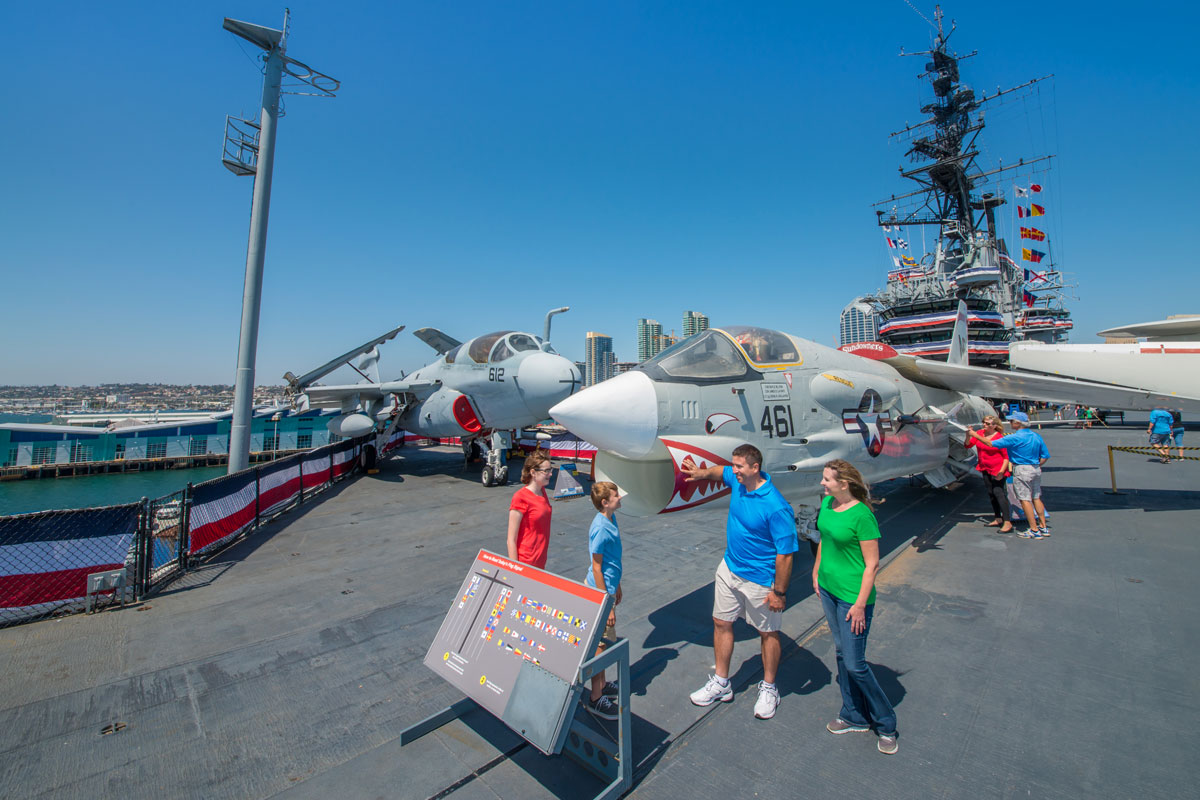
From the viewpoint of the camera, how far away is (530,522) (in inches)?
141

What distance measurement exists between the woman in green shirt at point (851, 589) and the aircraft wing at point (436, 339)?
1662 centimetres

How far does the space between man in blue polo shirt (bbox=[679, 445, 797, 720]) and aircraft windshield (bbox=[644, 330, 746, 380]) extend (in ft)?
4.49

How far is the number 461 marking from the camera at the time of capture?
486 centimetres

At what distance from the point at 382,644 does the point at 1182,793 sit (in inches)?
217

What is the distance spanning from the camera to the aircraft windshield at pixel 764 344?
5.03m

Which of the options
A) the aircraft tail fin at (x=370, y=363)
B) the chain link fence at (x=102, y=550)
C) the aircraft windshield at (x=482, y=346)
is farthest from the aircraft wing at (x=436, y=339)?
the chain link fence at (x=102, y=550)

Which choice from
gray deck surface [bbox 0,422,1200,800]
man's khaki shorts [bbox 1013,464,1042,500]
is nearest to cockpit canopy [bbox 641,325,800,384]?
gray deck surface [bbox 0,422,1200,800]

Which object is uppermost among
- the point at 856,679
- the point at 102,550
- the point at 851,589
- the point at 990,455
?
the point at 990,455

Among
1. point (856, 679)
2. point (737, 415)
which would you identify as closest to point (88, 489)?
point (737, 415)

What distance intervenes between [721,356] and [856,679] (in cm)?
294

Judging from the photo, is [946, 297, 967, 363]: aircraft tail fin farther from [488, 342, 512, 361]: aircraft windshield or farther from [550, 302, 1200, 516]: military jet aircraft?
[488, 342, 512, 361]: aircraft windshield

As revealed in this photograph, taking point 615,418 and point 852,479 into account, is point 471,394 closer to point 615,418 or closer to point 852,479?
point 615,418

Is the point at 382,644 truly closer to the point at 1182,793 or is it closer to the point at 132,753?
the point at 132,753

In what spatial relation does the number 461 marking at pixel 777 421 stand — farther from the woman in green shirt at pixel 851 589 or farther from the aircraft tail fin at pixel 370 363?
the aircraft tail fin at pixel 370 363
